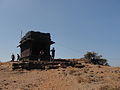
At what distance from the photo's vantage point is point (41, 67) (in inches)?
946

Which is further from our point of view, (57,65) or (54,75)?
(57,65)

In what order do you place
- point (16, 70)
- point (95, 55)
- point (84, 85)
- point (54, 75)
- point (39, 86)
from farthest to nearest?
point (95, 55) → point (16, 70) → point (54, 75) → point (39, 86) → point (84, 85)

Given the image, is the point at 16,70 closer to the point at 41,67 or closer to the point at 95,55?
the point at 41,67

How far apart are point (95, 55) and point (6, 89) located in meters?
44.3

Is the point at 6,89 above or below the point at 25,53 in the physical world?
below

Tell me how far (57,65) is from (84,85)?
32.4 feet

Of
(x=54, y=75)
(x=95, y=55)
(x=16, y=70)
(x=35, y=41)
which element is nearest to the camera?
(x=54, y=75)

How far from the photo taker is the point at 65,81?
16.8 metres

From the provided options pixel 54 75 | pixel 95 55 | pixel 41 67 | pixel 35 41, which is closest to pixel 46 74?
pixel 54 75

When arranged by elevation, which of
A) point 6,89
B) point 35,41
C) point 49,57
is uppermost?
point 35,41

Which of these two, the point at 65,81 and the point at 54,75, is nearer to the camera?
the point at 65,81

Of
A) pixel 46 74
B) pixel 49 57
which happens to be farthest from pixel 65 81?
pixel 49 57

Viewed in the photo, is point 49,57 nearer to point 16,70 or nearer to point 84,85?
point 16,70

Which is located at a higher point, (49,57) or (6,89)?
(49,57)
